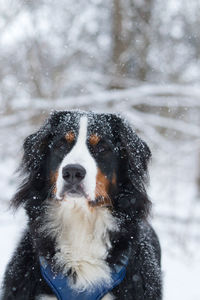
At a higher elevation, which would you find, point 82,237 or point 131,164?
point 131,164

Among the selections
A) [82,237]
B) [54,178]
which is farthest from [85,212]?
[54,178]

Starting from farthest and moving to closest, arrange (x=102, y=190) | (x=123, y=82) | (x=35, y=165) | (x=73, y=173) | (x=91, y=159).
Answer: (x=123, y=82)
(x=35, y=165)
(x=102, y=190)
(x=91, y=159)
(x=73, y=173)

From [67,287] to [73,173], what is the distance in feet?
2.60

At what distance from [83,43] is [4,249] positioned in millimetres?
4709

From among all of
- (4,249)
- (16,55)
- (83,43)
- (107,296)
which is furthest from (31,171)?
(83,43)

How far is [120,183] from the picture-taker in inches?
123

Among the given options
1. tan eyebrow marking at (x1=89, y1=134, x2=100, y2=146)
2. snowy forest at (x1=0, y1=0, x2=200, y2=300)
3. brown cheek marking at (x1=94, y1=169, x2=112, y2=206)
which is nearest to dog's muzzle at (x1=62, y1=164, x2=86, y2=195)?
brown cheek marking at (x1=94, y1=169, x2=112, y2=206)

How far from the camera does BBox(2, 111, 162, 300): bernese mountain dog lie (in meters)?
2.79

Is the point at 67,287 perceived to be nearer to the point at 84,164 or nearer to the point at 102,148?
the point at 84,164

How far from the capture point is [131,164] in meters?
3.12

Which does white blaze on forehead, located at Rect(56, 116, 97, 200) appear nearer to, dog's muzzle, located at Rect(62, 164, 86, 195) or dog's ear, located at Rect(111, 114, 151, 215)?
dog's muzzle, located at Rect(62, 164, 86, 195)

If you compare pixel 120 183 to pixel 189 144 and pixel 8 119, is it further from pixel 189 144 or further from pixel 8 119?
pixel 189 144

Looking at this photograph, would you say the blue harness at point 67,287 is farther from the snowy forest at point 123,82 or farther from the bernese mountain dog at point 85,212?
the snowy forest at point 123,82

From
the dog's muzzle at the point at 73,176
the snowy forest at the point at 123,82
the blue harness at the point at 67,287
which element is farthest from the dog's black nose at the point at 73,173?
the snowy forest at the point at 123,82
